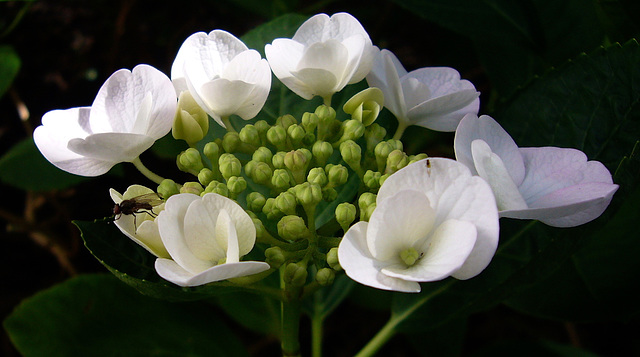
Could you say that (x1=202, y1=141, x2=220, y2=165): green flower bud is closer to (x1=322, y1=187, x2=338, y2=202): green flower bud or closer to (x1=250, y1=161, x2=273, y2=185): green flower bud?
(x1=250, y1=161, x2=273, y2=185): green flower bud

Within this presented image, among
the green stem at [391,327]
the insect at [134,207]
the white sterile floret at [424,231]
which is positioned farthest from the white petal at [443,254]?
the green stem at [391,327]

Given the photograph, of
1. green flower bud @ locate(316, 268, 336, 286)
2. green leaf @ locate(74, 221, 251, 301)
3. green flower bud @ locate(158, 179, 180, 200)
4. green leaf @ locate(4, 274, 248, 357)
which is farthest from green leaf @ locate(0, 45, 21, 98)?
green flower bud @ locate(316, 268, 336, 286)

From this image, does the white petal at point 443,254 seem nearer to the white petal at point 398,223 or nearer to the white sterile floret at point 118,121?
the white petal at point 398,223

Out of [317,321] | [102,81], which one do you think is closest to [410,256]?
[317,321]

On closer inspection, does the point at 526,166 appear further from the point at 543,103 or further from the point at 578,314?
the point at 578,314

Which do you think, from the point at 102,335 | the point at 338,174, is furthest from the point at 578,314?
the point at 102,335
